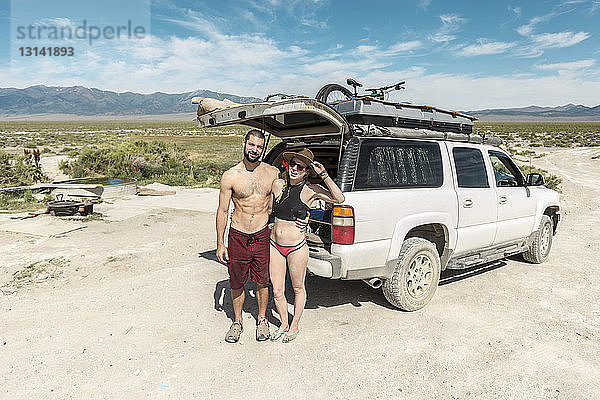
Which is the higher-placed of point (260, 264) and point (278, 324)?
point (260, 264)

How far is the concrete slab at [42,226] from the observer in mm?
7770

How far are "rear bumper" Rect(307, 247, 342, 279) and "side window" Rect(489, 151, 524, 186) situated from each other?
2.87 metres

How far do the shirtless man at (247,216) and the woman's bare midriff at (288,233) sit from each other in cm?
16

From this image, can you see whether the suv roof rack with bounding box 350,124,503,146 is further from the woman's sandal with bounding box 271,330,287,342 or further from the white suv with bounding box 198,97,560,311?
the woman's sandal with bounding box 271,330,287,342

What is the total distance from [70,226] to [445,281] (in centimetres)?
721

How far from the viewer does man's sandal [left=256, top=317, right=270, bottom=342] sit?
12.7 feet

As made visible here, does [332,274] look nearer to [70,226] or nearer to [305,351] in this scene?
[305,351]

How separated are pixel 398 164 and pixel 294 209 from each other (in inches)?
54.0

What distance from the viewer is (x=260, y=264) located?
3766 mm

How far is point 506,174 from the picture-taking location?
5.91 m

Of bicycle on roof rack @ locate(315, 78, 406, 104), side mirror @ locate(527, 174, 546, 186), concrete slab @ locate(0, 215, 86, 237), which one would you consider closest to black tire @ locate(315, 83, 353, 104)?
bicycle on roof rack @ locate(315, 78, 406, 104)

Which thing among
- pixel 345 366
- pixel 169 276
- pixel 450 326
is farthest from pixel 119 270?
pixel 450 326

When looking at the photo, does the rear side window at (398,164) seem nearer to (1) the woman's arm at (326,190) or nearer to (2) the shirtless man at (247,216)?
(1) the woman's arm at (326,190)

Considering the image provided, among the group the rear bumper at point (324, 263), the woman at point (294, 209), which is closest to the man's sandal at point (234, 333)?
the woman at point (294, 209)
